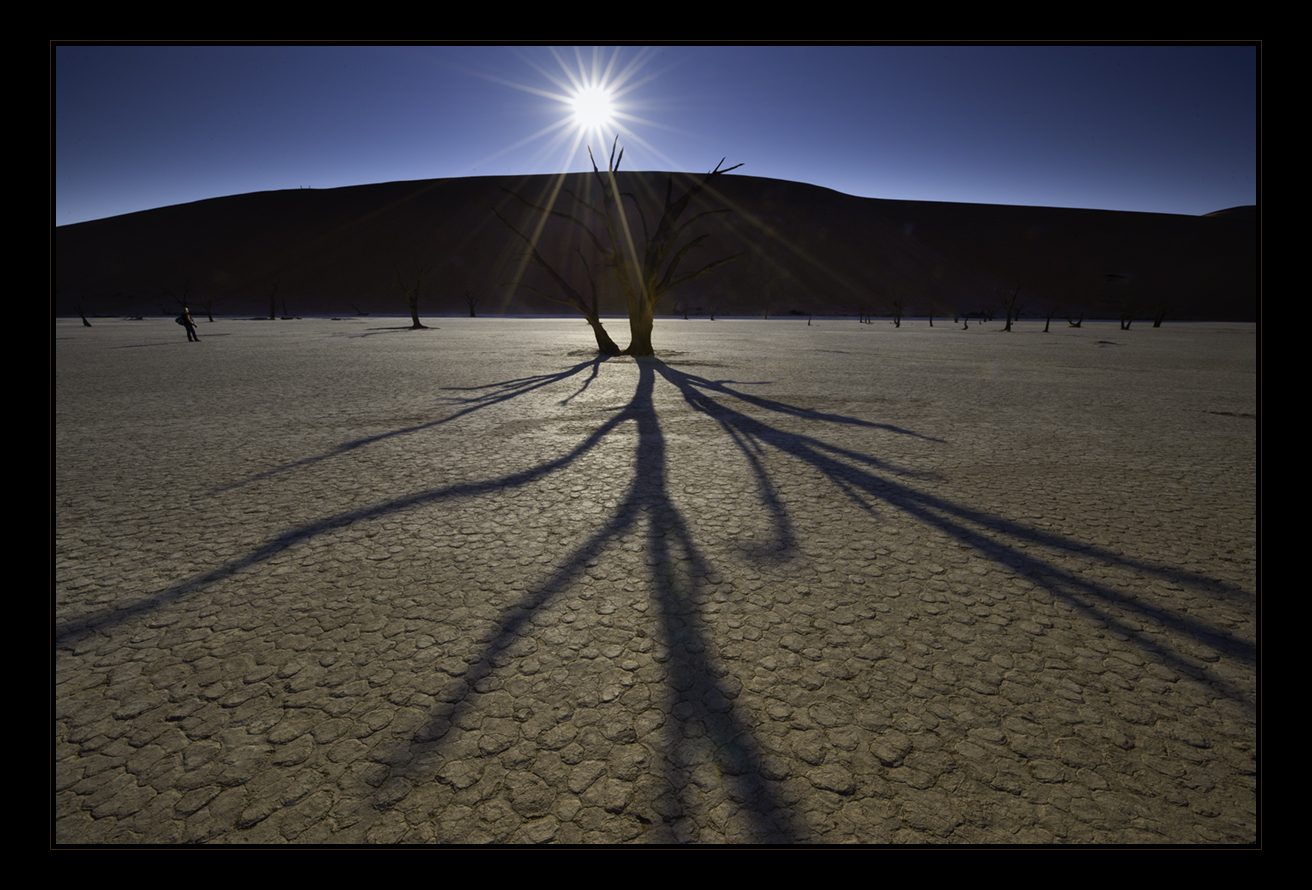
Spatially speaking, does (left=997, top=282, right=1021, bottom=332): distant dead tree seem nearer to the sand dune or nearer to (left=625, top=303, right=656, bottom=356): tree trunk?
the sand dune

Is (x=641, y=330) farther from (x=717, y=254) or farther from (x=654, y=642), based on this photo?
(x=717, y=254)

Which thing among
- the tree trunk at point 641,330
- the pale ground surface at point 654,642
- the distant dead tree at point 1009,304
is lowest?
the pale ground surface at point 654,642

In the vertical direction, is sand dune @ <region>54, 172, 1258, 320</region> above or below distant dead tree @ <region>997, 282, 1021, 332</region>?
above

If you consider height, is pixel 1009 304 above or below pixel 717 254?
below

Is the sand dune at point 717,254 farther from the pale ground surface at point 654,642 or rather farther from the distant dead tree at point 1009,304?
the pale ground surface at point 654,642

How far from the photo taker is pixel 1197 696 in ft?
7.58

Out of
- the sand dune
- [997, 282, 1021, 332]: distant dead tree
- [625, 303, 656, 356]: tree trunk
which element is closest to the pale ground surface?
[625, 303, 656, 356]: tree trunk

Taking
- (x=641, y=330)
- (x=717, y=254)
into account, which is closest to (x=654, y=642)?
(x=641, y=330)

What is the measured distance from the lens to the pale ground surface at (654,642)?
1.81 metres

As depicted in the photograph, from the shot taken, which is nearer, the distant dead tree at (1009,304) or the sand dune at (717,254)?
the distant dead tree at (1009,304)

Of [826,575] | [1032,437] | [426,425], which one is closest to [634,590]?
[826,575]

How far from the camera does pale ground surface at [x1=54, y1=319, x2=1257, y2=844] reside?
5.95 ft

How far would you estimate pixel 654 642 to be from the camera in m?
2.66

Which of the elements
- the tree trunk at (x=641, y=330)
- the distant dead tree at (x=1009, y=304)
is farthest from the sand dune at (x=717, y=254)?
the tree trunk at (x=641, y=330)
